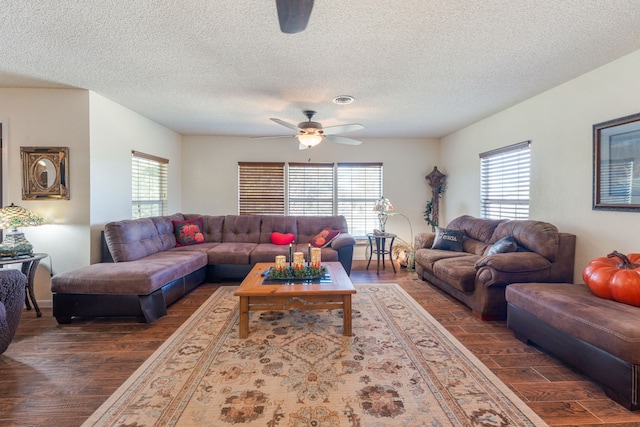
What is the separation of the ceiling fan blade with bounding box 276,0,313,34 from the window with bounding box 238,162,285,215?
4.51 m

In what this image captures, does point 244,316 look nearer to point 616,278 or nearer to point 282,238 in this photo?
point 282,238

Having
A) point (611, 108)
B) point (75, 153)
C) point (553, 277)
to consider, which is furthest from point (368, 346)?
point (75, 153)

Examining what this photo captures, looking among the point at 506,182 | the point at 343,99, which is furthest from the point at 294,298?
the point at 506,182

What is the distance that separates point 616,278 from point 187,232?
5086mm

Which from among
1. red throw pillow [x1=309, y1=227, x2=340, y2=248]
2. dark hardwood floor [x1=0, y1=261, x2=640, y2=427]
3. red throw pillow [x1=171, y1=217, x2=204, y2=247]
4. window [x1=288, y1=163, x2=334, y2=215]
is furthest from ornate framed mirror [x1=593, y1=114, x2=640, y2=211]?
red throw pillow [x1=171, y1=217, x2=204, y2=247]

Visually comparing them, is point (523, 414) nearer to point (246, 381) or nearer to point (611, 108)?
point (246, 381)

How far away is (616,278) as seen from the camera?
2.09 m

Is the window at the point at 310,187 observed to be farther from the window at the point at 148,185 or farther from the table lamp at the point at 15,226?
the table lamp at the point at 15,226

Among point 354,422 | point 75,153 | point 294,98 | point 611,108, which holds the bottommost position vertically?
point 354,422

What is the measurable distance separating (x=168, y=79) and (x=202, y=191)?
120 inches

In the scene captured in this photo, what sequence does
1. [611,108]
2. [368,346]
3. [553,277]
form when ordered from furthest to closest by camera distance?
[553,277] → [611,108] → [368,346]

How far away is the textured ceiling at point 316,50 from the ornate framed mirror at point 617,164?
645 mm

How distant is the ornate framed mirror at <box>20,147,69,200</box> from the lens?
338cm

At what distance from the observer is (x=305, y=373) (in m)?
2.03
